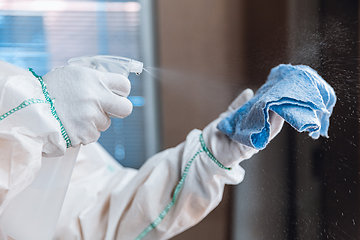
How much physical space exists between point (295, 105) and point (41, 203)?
0.46 metres

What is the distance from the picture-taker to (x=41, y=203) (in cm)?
54

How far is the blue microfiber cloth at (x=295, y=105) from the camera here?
1.22 feet

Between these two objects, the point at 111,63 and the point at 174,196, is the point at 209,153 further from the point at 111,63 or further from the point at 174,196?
the point at 111,63

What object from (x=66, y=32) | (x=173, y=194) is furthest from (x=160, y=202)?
(x=66, y=32)

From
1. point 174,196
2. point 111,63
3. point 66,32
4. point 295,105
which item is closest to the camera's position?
point 295,105

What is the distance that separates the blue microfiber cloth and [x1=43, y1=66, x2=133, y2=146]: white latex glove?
217 millimetres

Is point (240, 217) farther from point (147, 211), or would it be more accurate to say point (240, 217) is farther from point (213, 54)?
point (213, 54)

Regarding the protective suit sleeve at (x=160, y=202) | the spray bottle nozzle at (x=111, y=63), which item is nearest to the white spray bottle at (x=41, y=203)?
the spray bottle nozzle at (x=111, y=63)

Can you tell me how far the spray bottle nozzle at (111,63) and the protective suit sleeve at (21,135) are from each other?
0.10 m

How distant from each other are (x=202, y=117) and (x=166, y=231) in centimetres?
31

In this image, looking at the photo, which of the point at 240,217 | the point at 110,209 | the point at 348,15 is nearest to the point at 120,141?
the point at 110,209

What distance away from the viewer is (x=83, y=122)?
45 centimetres

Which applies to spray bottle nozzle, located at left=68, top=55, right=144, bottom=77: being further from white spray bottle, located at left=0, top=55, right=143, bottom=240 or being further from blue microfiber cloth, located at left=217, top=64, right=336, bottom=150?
blue microfiber cloth, located at left=217, top=64, right=336, bottom=150

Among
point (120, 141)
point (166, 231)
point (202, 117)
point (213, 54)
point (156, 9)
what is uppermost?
point (156, 9)
